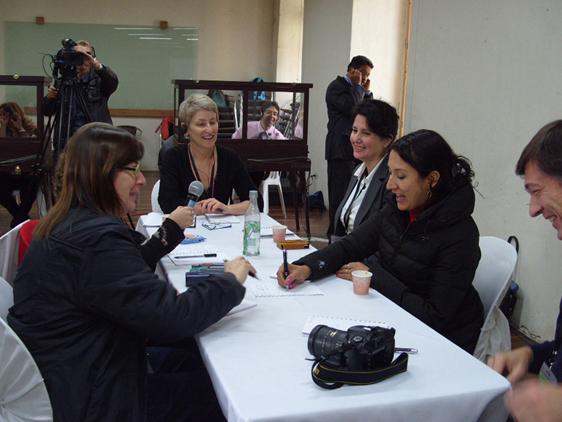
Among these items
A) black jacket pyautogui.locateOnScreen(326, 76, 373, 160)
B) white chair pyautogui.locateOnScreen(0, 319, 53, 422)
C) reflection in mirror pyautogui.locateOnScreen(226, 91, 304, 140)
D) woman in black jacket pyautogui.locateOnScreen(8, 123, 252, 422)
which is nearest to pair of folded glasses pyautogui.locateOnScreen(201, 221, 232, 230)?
woman in black jacket pyautogui.locateOnScreen(8, 123, 252, 422)

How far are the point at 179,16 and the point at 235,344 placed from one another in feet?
30.4

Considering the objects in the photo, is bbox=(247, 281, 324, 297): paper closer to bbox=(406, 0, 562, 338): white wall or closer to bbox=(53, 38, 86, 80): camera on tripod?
bbox=(406, 0, 562, 338): white wall

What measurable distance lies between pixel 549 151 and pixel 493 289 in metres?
0.97

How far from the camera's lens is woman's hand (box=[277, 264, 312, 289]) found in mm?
2020

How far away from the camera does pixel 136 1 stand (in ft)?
32.3

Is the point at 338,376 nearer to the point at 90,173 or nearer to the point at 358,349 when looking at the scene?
the point at 358,349

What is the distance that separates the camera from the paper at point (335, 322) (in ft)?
5.40

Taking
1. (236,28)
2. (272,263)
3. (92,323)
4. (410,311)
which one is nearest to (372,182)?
(272,263)

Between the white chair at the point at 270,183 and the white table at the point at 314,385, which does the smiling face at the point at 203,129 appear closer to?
the white table at the point at 314,385

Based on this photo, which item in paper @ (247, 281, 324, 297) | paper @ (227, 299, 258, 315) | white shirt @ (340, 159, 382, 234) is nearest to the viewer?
paper @ (227, 299, 258, 315)

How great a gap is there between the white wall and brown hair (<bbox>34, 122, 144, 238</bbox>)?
2491mm

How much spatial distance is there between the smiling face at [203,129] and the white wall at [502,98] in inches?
67.4

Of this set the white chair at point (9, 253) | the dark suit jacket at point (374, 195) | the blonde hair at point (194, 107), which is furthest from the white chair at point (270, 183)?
the white chair at point (9, 253)

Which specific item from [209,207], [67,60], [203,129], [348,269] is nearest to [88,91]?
[67,60]
